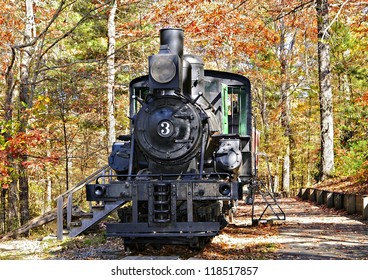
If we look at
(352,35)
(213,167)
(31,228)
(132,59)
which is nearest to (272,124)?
(352,35)

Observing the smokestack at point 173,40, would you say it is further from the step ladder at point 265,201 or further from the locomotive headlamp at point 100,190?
the step ladder at point 265,201

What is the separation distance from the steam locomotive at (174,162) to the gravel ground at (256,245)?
1.76 feet

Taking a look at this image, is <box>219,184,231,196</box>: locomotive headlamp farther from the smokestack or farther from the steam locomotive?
the smokestack

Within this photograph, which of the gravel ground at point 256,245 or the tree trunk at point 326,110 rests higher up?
the tree trunk at point 326,110

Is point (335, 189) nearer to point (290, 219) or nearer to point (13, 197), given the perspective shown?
point (290, 219)

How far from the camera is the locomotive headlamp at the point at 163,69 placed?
9.09 meters

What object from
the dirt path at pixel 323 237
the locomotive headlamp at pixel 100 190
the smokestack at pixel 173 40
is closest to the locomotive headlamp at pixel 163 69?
the smokestack at pixel 173 40

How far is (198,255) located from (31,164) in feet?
19.6

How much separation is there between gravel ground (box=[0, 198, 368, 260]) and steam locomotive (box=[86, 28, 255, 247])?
536 millimetres

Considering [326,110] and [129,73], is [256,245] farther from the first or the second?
[129,73]

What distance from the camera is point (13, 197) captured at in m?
15.1

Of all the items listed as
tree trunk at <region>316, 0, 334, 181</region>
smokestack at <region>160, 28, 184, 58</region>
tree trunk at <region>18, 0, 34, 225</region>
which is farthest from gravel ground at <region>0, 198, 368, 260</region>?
tree trunk at <region>316, 0, 334, 181</region>

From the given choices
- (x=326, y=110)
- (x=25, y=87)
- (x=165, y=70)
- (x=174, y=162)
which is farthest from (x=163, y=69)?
(x=326, y=110)

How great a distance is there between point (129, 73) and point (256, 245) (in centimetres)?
1642
